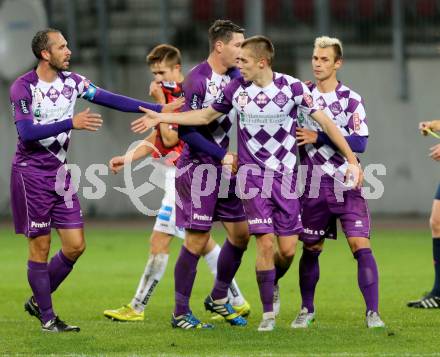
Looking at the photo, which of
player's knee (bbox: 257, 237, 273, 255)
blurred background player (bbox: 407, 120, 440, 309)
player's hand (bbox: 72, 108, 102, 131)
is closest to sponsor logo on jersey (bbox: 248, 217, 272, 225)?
player's knee (bbox: 257, 237, 273, 255)

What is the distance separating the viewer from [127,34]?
2205cm

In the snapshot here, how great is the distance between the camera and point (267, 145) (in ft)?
28.5

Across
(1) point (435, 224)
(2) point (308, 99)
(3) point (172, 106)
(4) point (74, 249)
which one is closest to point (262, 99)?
(2) point (308, 99)

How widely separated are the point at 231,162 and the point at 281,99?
0.60m

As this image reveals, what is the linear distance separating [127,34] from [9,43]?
7.27ft

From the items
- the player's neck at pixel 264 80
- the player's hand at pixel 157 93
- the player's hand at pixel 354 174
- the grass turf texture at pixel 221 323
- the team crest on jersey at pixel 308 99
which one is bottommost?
the grass turf texture at pixel 221 323

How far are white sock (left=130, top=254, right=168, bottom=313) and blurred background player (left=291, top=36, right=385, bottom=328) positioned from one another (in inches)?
53.9

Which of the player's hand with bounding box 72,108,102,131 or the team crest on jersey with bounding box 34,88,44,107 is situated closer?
the player's hand with bounding box 72,108,102,131

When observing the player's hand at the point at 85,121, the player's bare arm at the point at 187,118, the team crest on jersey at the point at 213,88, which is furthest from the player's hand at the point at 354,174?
the player's hand at the point at 85,121

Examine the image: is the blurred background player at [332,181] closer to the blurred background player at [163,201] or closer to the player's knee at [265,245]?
the player's knee at [265,245]

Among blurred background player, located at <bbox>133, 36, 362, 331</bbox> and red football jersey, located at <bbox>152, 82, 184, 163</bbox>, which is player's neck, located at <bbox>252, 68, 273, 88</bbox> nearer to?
blurred background player, located at <bbox>133, 36, 362, 331</bbox>

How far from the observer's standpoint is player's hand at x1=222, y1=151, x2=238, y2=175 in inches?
344

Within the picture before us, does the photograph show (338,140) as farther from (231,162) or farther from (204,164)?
(204,164)

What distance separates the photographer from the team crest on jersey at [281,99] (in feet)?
28.3
